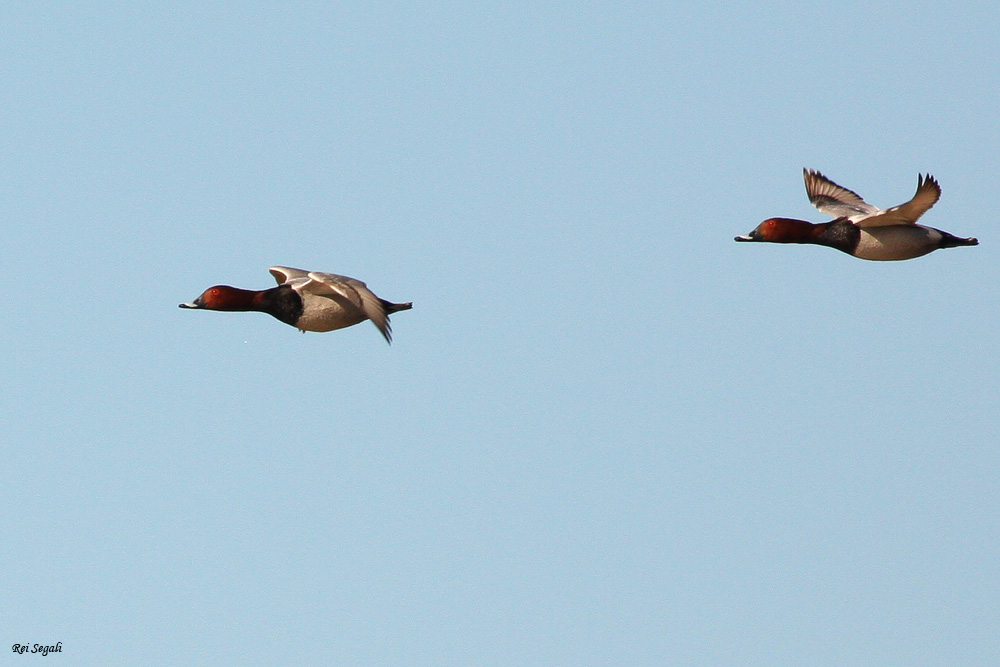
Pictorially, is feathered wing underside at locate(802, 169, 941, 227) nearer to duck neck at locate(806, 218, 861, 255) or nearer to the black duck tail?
duck neck at locate(806, 218, 861, 255)

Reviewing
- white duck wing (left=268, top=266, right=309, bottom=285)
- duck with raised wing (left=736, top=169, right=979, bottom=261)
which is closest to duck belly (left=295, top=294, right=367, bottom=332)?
white duck wing (left=268, top=266, right=309, bottom=285)

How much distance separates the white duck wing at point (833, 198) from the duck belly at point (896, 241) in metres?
1.10

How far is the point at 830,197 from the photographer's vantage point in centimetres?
2372

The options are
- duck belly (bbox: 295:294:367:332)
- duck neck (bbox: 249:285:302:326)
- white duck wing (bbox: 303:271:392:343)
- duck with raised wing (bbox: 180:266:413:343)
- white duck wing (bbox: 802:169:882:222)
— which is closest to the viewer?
white duck wing (bbox: 303:271:392:343)

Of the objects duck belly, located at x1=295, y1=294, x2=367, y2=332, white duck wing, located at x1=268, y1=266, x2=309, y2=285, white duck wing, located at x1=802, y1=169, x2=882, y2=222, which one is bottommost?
duck belly, located at x1=295, y1=294, x2=367, y2=332

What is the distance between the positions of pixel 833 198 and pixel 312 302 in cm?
847

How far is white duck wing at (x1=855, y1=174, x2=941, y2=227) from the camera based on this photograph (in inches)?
772

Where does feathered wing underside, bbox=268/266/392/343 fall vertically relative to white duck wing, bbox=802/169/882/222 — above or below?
below

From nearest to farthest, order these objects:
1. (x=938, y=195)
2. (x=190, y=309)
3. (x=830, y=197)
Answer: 1. (x=938, y=195)
2. (x=190, y=309)
3. (x=830, y=197)

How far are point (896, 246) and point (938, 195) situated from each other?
128 centimetres

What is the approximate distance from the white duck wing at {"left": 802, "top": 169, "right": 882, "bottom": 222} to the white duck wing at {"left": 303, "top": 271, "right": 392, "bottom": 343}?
7222 mm

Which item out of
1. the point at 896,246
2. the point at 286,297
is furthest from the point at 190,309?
the point at 896,246

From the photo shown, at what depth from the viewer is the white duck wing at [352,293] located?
62.6 ft

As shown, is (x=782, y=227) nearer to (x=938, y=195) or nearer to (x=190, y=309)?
(x=938, y=195)
